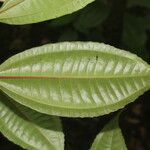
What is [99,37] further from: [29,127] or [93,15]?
[29,127]

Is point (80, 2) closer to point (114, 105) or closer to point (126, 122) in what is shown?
point (114, 105)

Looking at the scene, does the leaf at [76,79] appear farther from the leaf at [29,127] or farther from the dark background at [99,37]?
the dark background at [99,37]

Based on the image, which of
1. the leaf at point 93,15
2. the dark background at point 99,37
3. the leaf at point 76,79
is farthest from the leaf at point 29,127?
the leaf at point 93,15

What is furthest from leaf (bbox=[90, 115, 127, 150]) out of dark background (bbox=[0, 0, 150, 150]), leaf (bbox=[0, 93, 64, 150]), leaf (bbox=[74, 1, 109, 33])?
leaf (bbox=[74, 1, 109, 33])

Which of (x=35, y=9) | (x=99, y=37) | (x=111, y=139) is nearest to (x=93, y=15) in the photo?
(x=99, y=37)

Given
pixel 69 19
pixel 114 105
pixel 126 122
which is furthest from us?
pixel 126 122

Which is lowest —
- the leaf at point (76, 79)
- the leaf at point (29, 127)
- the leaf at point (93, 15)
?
the leaf at point (93, 15)

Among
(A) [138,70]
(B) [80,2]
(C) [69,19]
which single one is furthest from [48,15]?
(C) [69,19]

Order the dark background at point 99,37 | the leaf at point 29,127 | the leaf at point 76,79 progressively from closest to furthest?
the leaf at point 76,79 → the leaf at point 29,127 → the dark background at point 99,37
